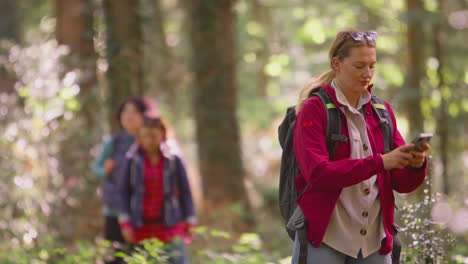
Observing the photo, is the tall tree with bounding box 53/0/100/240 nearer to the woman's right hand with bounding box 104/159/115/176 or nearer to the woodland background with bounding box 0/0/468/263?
the woodland background with bounding box 0/0/468/263

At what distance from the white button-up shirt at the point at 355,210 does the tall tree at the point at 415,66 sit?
26.3ft

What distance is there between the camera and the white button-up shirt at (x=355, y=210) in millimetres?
3785

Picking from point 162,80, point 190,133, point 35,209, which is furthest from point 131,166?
point 190,133

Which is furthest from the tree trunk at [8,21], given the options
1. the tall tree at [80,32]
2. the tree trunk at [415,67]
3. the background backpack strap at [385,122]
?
the background backpack strap at [385,122]

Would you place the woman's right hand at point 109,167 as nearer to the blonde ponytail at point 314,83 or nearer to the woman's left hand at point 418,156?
the blonde ponytail at point 314,83

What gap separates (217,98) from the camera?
11953 millimetres

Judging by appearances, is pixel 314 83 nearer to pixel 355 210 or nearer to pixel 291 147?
pixel 291 147

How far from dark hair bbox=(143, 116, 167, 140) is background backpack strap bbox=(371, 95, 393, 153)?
3.16 meters

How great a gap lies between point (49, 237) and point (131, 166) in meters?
2.07

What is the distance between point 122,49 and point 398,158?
7.33 m

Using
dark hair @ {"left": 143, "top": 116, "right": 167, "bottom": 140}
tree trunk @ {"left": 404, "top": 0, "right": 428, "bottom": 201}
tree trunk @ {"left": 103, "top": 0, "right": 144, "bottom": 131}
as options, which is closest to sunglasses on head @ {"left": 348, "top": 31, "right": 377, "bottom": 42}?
dark hair @ {"left": 143, "top": 116, "right": 167, "bottom": 140}

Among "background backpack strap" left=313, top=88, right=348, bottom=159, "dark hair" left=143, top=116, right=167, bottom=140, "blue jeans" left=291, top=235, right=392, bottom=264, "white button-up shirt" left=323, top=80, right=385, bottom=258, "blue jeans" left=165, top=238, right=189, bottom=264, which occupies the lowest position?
"blue jeans" left=165, top=238, right=189, bottom=264

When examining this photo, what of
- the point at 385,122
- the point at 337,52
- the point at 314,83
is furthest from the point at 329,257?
the point at 337,52

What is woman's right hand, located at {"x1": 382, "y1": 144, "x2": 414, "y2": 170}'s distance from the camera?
3.46m
